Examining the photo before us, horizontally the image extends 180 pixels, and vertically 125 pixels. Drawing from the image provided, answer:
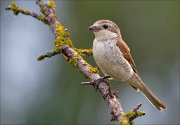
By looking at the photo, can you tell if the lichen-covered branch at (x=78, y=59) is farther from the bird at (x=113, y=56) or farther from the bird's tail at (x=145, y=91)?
the bird's tail at (x=145, y=91)

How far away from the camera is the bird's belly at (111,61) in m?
7.73

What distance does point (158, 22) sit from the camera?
58.1 ft

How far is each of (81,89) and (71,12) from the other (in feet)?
9.60

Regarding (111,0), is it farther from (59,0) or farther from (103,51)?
(103,51)

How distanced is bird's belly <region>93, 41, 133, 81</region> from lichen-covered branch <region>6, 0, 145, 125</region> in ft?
0.59

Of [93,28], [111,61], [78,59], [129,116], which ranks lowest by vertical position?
[129,116]

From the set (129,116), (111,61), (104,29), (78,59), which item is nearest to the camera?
(129,116)

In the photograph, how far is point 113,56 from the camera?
310 inches

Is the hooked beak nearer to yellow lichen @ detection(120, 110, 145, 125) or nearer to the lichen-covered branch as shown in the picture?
the lichen-covered branch

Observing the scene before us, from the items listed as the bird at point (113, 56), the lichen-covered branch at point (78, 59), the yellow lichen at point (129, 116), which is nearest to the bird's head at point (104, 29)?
the bird at point (113, 56)

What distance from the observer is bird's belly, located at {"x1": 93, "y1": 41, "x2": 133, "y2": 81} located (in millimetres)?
7730

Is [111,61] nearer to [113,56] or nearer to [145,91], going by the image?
[113,56]

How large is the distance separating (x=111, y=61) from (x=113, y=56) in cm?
9

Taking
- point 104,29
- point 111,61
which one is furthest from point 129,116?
point 104,29
